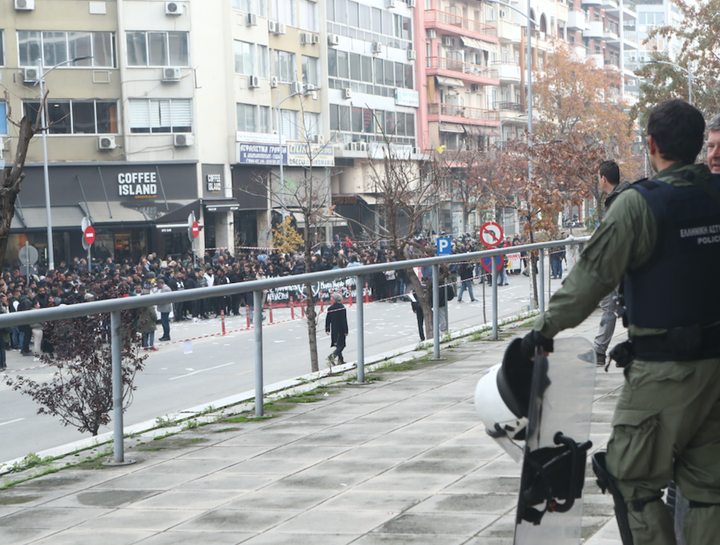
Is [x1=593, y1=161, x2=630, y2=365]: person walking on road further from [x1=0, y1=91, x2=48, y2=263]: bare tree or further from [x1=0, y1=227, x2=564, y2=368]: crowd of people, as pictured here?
[x1=0, y1=91, x2=48, y2=263]: bare tree

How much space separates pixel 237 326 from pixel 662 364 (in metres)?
4.75

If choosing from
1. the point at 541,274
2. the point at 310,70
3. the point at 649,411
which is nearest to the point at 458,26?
the point at 310,70

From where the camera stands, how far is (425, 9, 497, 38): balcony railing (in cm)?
6462

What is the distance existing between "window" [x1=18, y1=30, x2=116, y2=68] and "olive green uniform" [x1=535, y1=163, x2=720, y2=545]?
42015 mm

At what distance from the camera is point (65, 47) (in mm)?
43156

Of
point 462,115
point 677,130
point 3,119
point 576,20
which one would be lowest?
point 677,130

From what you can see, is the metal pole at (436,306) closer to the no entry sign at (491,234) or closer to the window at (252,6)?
the no entry sign at (491,234)

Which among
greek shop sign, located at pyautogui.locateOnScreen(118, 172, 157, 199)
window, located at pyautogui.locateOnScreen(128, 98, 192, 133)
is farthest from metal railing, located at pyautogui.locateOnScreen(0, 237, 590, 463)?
window, located at pyautogui.locateOnScreen(128, 98, 192, 133)

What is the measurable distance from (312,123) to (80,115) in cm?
1349

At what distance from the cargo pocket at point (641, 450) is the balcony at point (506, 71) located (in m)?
72.4

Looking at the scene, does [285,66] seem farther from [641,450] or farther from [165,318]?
[641,450]

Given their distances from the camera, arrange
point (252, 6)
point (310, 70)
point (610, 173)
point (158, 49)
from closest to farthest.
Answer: point (610, 173) → point (158, 49) → point (252, 6) → point (310, 70)

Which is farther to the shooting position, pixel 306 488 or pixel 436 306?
pixel 436 306

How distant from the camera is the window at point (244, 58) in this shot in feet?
155
